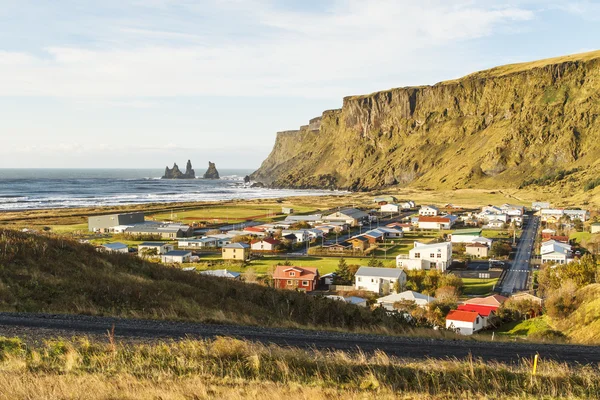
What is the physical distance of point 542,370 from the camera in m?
7.77

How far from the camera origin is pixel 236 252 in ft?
174

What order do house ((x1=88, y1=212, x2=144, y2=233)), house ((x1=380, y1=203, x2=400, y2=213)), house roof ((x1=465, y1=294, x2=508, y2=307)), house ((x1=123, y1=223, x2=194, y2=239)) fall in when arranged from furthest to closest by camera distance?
house ((x1=380, y1=203, x2=400, y2=213))
house ((x1=88, y1=212, x2=144, y2=233))
house ((x1=123, y1=223, x2=194, y2=239))
house roof ((x1=465, y1=294, x2=508, y2=307))

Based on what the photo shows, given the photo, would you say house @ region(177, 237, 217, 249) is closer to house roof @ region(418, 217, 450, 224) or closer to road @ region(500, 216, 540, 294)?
house roof @ region(418, 217, 450, 224)

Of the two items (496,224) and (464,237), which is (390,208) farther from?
Answer: (464,237)

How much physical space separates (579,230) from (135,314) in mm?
72237

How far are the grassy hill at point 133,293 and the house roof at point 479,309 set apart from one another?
12.9 metres

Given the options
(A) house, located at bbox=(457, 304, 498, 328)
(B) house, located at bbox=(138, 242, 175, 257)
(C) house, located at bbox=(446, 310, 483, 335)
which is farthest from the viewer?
(B) house, located at bbox=(138, 242, 175, 257)

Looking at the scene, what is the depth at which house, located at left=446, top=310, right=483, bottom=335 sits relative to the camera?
87.3 feet

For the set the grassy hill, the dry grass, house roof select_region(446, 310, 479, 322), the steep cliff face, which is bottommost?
house roof select_region(446, 310, 479, 322)

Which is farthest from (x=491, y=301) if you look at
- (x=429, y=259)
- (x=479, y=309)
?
(x=429, y=259)

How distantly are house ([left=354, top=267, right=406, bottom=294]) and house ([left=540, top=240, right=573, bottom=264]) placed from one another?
55.2 feet

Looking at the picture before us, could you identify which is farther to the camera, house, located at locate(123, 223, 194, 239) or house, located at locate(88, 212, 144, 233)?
house, located at locate(88, 212, 144, 233)

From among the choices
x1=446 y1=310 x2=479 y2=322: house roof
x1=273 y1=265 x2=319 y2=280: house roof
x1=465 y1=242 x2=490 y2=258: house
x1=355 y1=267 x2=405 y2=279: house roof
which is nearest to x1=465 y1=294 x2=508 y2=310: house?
x1=446 y1=310 x2=479 y2=322: house roof

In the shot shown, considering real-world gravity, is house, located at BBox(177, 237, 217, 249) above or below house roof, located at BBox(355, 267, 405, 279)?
below
